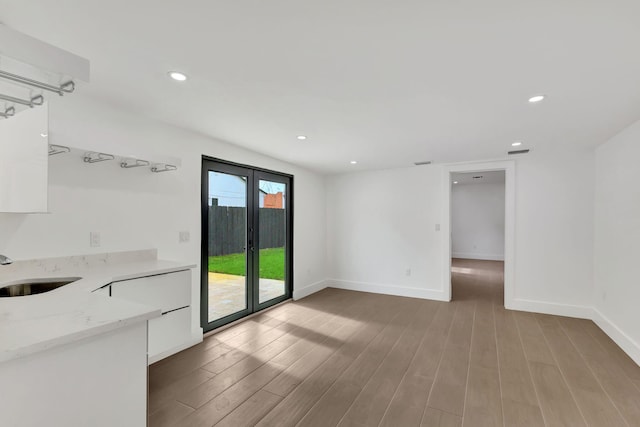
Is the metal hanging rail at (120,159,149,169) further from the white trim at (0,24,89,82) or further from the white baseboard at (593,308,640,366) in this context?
the white baseboard at (593,308,640,366)

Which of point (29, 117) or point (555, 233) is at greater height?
point (29, 117)

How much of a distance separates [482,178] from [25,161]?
30.9 ft

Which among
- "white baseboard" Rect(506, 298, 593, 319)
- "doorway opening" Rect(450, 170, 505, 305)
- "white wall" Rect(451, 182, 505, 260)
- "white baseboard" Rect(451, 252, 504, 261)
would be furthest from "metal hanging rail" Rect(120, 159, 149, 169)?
"white baseboard" Rect(451, 252, 504, 261)

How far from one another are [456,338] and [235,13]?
3670mm

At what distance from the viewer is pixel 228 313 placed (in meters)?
3.79

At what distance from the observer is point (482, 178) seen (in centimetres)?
853

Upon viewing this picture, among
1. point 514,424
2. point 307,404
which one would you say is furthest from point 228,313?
point 514,424

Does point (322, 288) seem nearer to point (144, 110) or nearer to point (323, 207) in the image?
point (323, 207)

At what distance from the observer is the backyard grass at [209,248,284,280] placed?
144 inches

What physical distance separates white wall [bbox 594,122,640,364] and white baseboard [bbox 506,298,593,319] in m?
0.20

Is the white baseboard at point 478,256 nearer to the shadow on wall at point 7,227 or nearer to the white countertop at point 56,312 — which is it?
the white countertop at point 56,312

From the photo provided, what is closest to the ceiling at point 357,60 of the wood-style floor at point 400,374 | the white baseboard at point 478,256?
the wood-style floor at point 400,374

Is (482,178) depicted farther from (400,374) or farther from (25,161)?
(25,161)

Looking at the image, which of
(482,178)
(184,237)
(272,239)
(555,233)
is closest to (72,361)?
(184,237)
